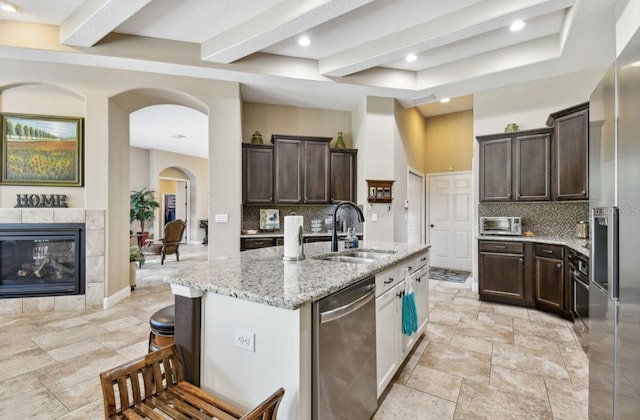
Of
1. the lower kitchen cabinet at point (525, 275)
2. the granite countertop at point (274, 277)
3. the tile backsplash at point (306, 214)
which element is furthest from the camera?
the tile backsplash at point (306, 214)

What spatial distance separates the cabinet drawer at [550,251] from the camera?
11.7 feet

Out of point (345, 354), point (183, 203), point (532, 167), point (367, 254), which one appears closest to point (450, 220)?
point (532, 167)

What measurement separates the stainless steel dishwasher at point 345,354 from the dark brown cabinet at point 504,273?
299cm

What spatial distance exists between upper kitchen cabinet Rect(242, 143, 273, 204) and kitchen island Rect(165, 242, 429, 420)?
3.23 meters

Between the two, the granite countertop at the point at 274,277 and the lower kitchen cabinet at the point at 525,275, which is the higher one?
the granite countertop at the point at 274,277

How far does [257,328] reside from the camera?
134cm

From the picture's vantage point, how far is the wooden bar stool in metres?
1.17

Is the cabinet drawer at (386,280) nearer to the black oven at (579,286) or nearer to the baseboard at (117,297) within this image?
the black oven at (579,286)

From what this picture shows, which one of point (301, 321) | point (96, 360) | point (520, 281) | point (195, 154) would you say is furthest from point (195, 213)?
point (301, 321)

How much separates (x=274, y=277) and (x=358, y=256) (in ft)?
3.97

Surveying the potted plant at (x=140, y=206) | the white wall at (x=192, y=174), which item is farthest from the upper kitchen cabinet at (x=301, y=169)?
the white wall at (x=192, y=174)

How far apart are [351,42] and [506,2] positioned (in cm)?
162

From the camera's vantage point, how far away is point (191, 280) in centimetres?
152

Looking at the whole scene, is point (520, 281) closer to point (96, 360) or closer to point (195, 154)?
point (96, 360)
